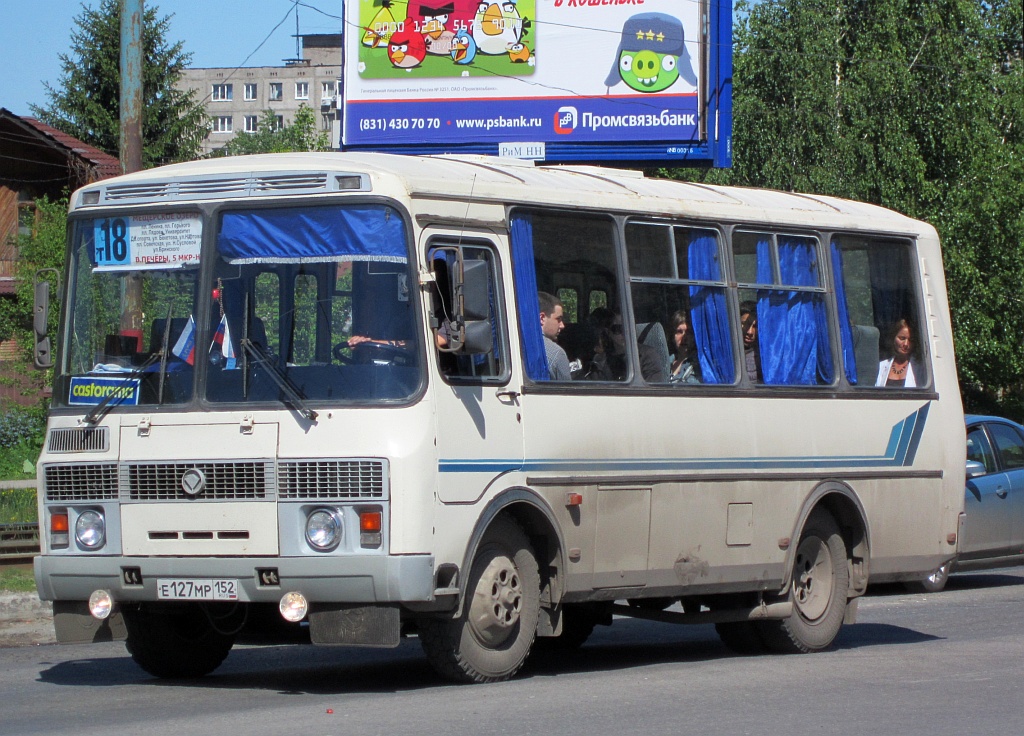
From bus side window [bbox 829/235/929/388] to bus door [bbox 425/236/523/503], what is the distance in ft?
11.2

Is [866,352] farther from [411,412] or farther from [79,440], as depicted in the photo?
[79,440]

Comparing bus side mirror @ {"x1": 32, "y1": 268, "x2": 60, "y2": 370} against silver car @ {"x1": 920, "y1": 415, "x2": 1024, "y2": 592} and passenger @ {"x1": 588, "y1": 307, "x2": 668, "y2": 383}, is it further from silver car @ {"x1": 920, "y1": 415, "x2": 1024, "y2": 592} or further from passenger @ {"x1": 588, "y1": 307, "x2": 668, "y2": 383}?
silver car @ {"x1": 920, "y1": 415, "x2": 1024, "y2": 592}

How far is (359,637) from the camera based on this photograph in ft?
26.3

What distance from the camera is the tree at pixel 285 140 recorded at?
63406 mm

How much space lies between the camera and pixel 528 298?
912cm

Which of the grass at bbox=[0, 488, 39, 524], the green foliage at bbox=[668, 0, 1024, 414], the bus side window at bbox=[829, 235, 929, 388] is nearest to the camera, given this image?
the bus side window at bbox=[829, 235, 929, 388]

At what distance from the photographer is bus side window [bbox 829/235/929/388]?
1138 cm

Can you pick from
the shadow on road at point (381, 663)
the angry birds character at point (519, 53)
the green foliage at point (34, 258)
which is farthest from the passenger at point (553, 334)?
the green foliage at point (34, 258)

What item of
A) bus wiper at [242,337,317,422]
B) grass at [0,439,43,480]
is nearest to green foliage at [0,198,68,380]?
grass at [0,439,43,480]

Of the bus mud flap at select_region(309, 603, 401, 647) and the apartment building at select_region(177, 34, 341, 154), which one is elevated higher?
the apartment building at select_region(177, 34, 341, 154)

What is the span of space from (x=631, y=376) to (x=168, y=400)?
2.78 metres

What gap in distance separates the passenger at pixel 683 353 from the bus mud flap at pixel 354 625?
9.22 feet

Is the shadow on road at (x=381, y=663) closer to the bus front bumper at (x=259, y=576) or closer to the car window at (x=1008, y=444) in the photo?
the bus front bumper at (x=259, y=576)

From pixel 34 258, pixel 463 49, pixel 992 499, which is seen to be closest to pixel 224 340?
pixel 992 499
